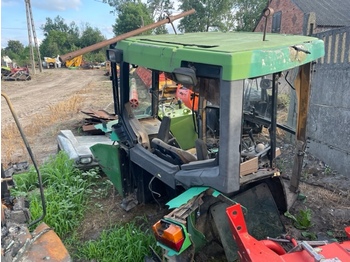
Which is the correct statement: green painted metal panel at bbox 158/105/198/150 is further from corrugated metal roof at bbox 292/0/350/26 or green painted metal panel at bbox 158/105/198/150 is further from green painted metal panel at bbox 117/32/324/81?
corrugated metal roof at bbox 292/0/350/26

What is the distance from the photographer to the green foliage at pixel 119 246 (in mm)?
3392

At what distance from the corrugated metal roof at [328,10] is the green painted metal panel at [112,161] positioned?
2010 centimetres

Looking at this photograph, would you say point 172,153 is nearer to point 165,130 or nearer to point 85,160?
point 165,130

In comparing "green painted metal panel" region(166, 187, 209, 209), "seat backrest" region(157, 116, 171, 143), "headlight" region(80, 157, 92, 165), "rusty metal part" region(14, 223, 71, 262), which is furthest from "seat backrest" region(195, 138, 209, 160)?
"headlight" region(80, 157, 92, 165)

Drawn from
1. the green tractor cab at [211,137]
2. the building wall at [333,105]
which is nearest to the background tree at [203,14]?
the building wall at [333,105]

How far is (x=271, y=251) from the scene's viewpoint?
2.22 meters

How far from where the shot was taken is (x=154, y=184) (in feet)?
12.3

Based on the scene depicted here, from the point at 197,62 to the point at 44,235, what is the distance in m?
1.87

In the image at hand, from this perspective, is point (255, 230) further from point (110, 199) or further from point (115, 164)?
point (110, 199)

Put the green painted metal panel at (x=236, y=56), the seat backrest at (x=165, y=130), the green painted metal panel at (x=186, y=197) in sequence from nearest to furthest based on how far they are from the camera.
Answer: the green painted metal panel at (x=236, y=56) < the green painted metal panel at (x=186, y=197) < the seat backrest at (x=165, y=130)

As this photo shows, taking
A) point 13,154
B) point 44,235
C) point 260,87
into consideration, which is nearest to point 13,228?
point 44,235

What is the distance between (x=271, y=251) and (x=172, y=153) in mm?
1240

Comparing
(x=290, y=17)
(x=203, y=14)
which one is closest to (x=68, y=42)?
(x=203, y=14)

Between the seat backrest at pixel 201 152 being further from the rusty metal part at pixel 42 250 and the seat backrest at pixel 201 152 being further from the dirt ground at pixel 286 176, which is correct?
the dirt ground at pixel 286 176
